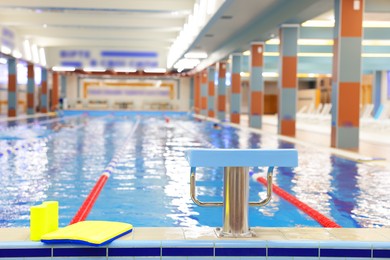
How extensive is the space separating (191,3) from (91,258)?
15.3 metres

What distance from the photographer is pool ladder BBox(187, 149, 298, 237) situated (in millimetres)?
3168

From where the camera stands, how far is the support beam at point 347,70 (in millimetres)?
11211

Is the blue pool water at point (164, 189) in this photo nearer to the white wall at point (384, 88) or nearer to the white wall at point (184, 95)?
the white wall at point (384, 88)

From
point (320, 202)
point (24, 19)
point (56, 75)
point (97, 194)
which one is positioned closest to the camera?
point (320, 202)

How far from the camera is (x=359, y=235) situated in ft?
11.1

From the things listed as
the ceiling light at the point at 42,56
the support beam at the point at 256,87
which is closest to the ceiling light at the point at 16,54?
the ceiling light at the point at 42,56

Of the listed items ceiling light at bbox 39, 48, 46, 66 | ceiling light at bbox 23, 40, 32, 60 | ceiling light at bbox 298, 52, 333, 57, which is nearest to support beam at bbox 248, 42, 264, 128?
ceiling light at bbox 298, 52, 333, 57

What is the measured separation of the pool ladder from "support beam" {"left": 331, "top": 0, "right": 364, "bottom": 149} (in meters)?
8.39

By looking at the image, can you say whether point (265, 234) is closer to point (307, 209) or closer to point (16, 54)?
point (307, 209)

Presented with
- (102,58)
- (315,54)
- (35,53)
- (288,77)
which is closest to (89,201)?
(288,77)

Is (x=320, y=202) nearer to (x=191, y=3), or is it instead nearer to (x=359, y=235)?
(x=359, y=235)

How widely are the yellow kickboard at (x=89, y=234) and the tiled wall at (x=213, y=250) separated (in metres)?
0.05

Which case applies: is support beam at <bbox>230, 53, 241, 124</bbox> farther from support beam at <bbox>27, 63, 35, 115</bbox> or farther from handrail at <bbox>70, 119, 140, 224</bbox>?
handrail at <bbox>70, 119, 140, 224</bbox>

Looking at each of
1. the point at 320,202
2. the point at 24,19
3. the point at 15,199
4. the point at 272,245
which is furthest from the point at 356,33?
the point at 24,19
